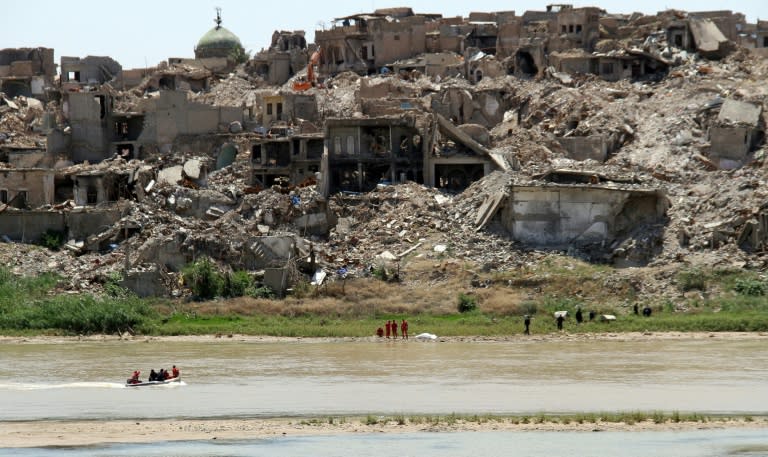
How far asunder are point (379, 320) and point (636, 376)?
9.25 meters

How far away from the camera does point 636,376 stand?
2644cm

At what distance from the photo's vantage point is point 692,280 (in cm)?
3447

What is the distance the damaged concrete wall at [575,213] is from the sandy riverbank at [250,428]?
50.1ft

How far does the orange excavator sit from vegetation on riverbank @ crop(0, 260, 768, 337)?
1739cm

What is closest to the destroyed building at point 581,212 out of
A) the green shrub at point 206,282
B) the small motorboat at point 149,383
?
the green shrub at point 206,282

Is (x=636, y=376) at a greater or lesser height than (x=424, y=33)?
lesser

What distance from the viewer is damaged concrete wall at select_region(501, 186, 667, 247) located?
36.9 m

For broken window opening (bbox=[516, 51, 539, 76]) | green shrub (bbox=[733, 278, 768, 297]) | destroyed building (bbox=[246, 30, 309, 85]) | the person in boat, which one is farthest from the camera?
destroyed building (bbox=[246, 30, 309, 85])

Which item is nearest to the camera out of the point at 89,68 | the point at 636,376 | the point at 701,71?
the point at 636,376

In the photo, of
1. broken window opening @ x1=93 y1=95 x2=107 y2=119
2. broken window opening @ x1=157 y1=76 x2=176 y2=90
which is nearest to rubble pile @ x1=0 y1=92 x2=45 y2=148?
broken window opening @ x1=93 y1=95 x2=107 y2=119

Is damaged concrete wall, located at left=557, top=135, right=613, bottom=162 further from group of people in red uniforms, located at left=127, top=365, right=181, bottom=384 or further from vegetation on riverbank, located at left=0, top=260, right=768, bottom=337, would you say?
group of people in red uniforms, located at left=127, top=365, right=181, bottom=384

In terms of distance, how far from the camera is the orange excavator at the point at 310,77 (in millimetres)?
52719

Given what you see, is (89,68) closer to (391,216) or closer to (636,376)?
(391,216)

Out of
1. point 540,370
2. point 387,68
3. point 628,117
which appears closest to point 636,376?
point 540,370
